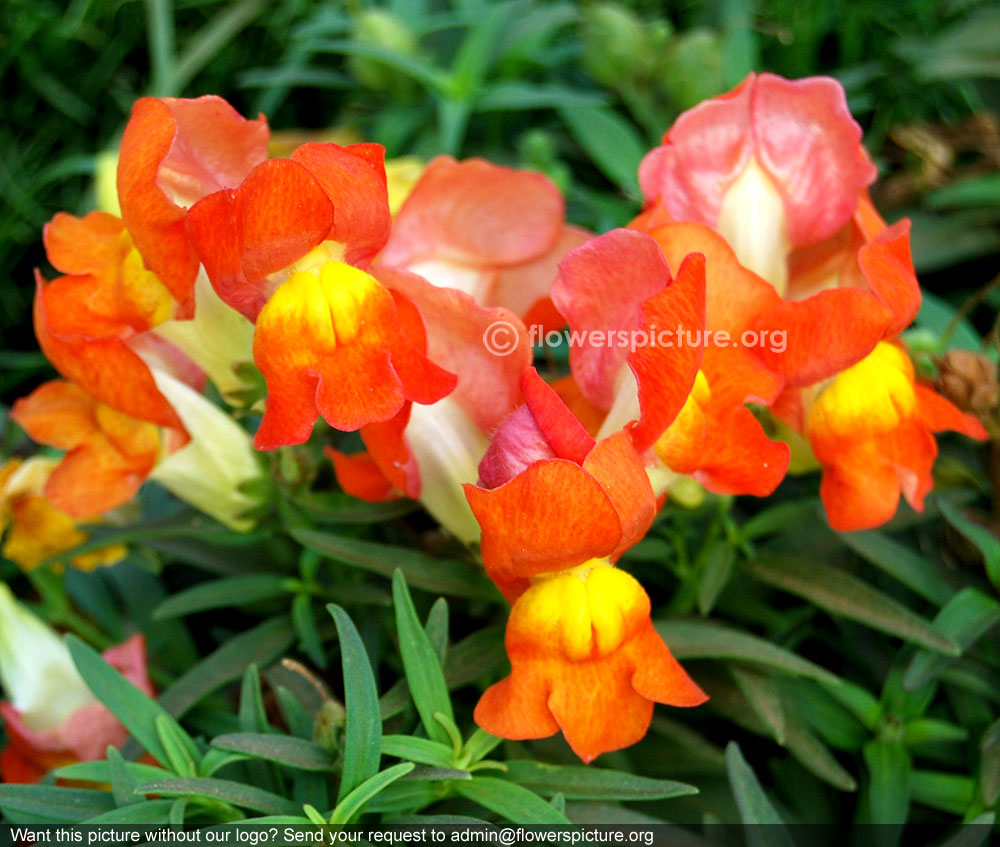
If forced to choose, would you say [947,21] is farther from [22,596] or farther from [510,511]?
[22,596]

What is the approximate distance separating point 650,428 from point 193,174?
280 millimetres

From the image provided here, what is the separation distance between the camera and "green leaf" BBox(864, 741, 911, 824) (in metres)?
0.65

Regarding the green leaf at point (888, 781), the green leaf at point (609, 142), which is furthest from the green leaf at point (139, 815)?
the green leaf at point (609, 142)

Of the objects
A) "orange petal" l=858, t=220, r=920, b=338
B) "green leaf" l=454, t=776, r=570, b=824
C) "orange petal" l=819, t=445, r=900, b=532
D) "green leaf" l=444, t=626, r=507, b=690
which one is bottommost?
"green leaf" l=444, t=626, r=507, b=690

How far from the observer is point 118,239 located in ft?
1.97

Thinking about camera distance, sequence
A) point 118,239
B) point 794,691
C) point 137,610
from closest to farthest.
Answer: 1. point 118,239
2. point 794,691
3. point 137,610

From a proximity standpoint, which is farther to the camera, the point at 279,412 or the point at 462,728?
the point at 462,728

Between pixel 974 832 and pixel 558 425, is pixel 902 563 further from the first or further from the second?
pixel 558 425

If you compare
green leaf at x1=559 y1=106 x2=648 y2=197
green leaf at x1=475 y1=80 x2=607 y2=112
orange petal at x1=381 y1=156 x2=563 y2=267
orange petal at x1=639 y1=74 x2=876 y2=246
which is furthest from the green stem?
orange petal at x1=639 y1=74 x2=876 y2=246

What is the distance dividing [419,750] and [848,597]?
1.00 ft

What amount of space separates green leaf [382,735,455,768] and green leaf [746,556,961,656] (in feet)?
0.87

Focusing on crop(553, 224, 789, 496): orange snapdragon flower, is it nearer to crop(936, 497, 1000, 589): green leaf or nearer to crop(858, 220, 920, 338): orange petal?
crop(858, 220, 920, 338): orange petal

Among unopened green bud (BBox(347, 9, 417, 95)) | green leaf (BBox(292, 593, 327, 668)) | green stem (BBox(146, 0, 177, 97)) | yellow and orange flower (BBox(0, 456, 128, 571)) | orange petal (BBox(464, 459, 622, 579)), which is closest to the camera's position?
orange petal (BBox(464, 459, 622, 579))

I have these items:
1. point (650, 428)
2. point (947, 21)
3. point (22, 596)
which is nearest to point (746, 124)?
point (650, 428)
